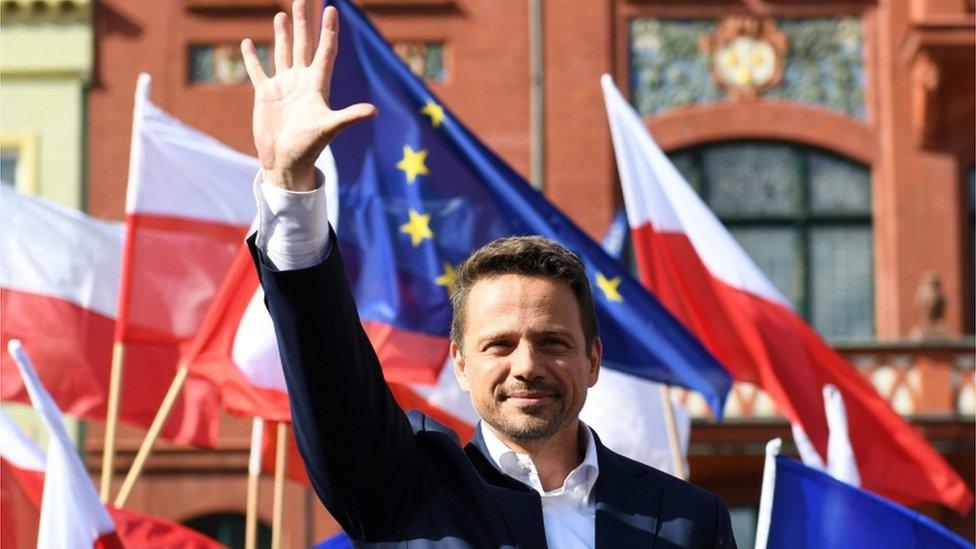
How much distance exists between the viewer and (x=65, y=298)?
12.2 m

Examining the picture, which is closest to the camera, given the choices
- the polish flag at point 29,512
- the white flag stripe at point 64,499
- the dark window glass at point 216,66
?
the white flag stripe at point 64,499

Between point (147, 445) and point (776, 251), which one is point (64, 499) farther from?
point (776, 251)

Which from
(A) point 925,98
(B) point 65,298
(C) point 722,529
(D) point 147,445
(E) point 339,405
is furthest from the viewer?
(A) point 925,98

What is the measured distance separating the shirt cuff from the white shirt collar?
522 mm

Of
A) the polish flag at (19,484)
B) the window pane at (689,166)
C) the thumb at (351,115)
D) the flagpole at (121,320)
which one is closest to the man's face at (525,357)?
the thumb at (351,115)

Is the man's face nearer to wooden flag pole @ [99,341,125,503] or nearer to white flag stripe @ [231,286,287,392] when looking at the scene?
wooden flag pole @ [99,341,125,503]

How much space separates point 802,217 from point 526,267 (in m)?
16.0

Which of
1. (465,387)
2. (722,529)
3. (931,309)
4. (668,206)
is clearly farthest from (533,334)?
(931,309)

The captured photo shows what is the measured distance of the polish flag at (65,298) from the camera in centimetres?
1200

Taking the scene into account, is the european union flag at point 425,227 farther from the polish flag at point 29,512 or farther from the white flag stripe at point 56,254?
the white flag stripe at point 56,254

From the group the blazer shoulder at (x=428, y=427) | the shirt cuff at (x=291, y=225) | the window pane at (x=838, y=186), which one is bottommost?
the blazer shoulder at (x=428, y=427)

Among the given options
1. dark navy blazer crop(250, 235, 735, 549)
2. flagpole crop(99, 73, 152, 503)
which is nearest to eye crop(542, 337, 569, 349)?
dark navy blazer crop(250, 235, 735, 549)

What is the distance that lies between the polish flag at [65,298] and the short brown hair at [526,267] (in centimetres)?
799

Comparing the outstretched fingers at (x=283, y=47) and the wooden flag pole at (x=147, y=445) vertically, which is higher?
the outstretched fingers at (x=283, y=47)
